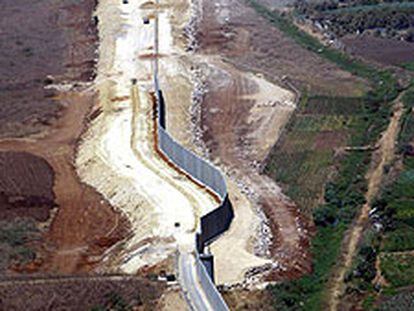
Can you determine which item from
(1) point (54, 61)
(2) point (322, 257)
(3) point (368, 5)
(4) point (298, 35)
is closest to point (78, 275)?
(2) point (322, 257)

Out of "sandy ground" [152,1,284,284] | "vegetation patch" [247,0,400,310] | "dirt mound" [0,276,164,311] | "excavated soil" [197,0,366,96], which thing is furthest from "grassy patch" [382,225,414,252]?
"excavated soil" [197,0,366,96]

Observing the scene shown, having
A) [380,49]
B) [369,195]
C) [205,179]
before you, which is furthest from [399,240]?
[380,49]

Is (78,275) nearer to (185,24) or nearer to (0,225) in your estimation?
(0,225)

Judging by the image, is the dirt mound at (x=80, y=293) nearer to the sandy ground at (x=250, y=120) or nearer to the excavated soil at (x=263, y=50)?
the sandy ground at (x=250, y=120)

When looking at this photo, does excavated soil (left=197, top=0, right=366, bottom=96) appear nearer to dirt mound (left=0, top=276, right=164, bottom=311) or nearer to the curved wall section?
the curved wall section

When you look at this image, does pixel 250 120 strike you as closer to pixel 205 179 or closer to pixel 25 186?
pixel 205 179

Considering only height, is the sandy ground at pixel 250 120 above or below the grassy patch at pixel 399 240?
below

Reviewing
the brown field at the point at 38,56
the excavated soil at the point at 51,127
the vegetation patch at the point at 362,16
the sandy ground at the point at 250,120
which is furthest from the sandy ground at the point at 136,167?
the vegetation patch at the point at 362,16
